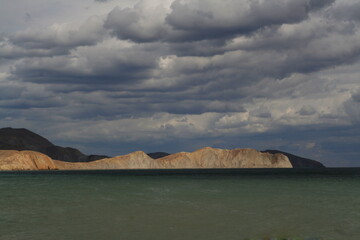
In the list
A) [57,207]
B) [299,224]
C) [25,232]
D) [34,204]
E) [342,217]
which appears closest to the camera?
[25,232]

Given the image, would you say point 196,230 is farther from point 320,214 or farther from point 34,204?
point 34,204

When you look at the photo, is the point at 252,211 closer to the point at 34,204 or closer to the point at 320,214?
the point at 320,214

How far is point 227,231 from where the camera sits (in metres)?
31.6

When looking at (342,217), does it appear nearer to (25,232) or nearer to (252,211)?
(252,211)

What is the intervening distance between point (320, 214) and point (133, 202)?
22.6m

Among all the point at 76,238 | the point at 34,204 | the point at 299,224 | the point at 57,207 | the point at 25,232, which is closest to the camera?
the point at 76,238

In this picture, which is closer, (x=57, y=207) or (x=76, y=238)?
(x=76, y=238)

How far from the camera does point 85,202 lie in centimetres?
5222

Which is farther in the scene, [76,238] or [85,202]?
[85,202]

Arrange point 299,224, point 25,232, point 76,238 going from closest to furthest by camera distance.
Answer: point 76,238
point 25,232
point 299,224

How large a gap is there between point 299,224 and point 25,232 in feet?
73.5

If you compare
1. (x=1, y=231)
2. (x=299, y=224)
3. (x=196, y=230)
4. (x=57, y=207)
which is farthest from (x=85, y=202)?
(x=299, y=224)

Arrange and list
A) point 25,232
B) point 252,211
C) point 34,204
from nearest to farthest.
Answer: point 25,232, point 252,211, point 34,204

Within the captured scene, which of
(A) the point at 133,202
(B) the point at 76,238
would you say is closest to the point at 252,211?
(A) the point at 133,202
